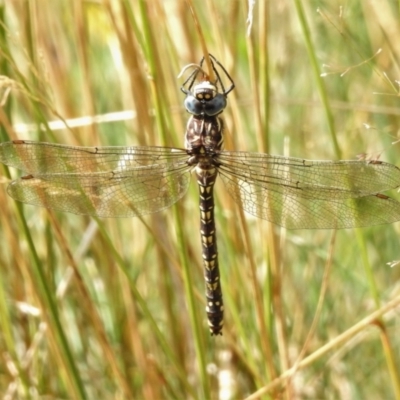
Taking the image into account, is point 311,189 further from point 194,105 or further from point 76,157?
point 76,157

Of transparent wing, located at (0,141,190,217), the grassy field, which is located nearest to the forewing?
transparent wing, located at (0,141,190,217)

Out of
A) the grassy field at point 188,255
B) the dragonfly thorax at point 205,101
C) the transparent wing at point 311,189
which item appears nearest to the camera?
the transparent wing at point 311,189

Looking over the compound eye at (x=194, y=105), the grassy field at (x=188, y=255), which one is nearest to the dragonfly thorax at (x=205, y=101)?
the compound eye at (x=194, y=105)

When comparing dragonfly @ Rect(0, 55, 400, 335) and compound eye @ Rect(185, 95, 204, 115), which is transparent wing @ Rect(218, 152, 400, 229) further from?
compound eye @ Rect(185, 95, 204, 115)

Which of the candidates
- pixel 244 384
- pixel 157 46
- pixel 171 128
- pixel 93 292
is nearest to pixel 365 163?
pixel 171 128

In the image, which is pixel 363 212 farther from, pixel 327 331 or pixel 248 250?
pixel 327 331

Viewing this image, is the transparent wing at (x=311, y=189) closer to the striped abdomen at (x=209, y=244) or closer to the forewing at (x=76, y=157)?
the striped abdomen at (x=209, y=244)

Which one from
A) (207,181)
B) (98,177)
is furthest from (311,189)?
(98,177)
